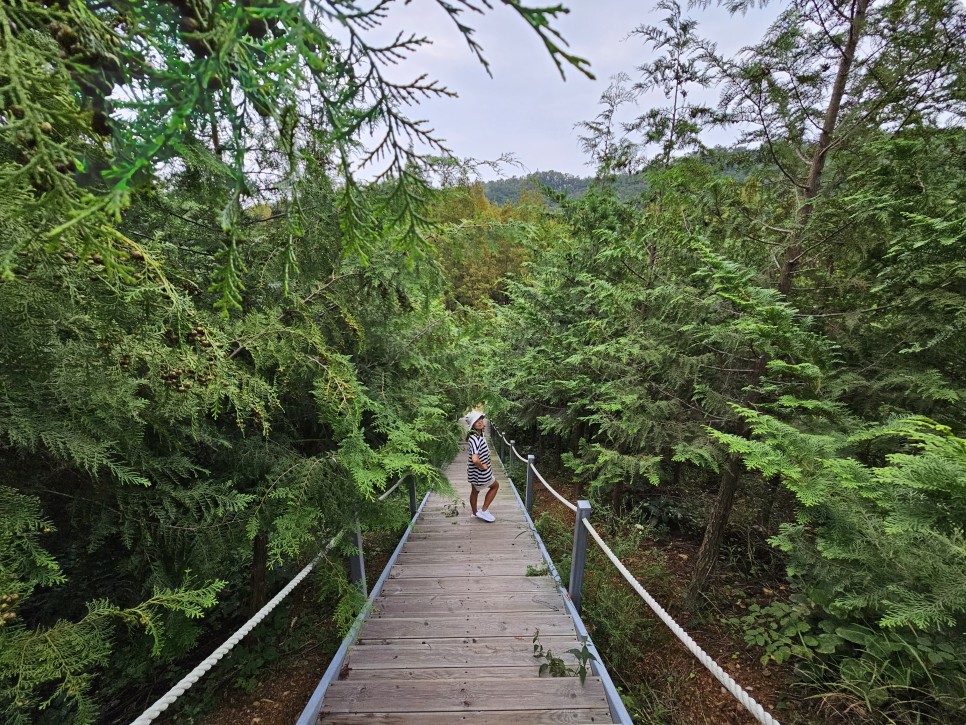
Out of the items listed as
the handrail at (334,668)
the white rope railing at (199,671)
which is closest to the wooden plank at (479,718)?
the handrail at (334,668)

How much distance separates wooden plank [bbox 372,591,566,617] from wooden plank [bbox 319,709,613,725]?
3.58ft

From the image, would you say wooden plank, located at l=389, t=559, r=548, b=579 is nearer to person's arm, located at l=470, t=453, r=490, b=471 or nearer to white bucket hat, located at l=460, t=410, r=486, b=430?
person's arm, located at l=470, t=453, r=490, b=471

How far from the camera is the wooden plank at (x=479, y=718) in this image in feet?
7.45

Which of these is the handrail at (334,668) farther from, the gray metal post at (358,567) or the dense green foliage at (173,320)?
the dense green foliage at (173,320)

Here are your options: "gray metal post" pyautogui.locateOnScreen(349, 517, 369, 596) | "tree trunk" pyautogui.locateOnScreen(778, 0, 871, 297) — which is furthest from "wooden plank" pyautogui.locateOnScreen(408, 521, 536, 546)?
"tree trunk" pyautogui.locateOnScreen(778, 0, 871, 297)

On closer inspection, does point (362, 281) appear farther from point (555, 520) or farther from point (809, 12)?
point (555, 520)

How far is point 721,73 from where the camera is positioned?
3365 millimetres

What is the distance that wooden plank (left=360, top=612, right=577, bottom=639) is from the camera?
10.2 ft

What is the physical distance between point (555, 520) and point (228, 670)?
4405 mm

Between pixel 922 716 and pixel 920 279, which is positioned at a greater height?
pixel 920 279

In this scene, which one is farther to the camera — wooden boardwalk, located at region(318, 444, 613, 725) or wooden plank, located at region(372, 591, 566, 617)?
wooden plank, located at region(372, 591, 566, 617)

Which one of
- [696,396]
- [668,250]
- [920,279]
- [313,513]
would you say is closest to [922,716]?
[696,396]

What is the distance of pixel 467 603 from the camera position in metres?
3.56

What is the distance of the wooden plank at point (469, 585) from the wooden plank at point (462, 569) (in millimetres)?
82
